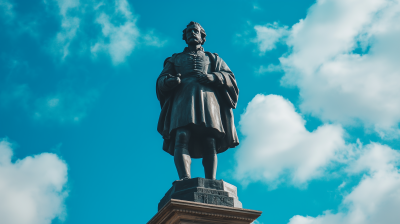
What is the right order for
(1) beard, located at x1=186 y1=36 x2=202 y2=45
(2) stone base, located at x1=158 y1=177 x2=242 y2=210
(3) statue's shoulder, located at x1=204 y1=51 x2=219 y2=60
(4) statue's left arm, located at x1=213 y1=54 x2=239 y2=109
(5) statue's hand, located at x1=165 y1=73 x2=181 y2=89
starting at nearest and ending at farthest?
(2) stone base, located at x1=158 y1=177 x2=242 y2=210 < (5) statue's hand, located at x1=165 y1=73 x2=181 y2=89 < (4) statue's left arm, located at x1=213 y1=54 x2=239 y2=109 < (3) statue's shoulder, located at x1=204 y1=51 x2=219 y2=60 < (1) beard, located at x1=186 y1=36 x2=202 y2=45

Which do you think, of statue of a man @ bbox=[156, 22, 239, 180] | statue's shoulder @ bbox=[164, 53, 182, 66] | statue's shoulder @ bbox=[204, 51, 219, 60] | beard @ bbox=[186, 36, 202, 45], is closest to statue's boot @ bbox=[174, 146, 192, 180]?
statue of a man @ bbox=[156, 22, 239, 180]

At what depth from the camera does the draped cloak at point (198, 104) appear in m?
9.59

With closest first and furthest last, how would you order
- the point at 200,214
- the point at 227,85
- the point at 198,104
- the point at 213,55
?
the point at 200,214 < the point at 198,104 < the point at 227,85 < the point at 213,55

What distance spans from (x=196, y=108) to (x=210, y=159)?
1070 mm

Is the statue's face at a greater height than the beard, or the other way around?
the statue's face

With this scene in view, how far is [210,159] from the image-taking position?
377 inches

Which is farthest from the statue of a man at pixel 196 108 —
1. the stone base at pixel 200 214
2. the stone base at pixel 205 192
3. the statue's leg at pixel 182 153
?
the stone base at pixel 200 214

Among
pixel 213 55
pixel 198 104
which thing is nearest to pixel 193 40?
pixel 213 55

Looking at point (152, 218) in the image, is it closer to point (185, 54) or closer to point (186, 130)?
point (186, 130)

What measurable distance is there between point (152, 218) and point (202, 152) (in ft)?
6.16

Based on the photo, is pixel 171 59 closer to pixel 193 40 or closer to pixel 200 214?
pixel 193 40

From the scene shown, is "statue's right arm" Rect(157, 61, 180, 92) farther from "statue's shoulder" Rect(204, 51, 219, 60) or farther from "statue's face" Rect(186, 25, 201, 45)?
"statue's shoulder" Rect(204, 51, 219, 60)

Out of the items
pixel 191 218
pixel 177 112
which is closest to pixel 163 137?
pixel 177 112

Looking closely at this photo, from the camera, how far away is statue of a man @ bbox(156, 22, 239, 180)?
9492mm
